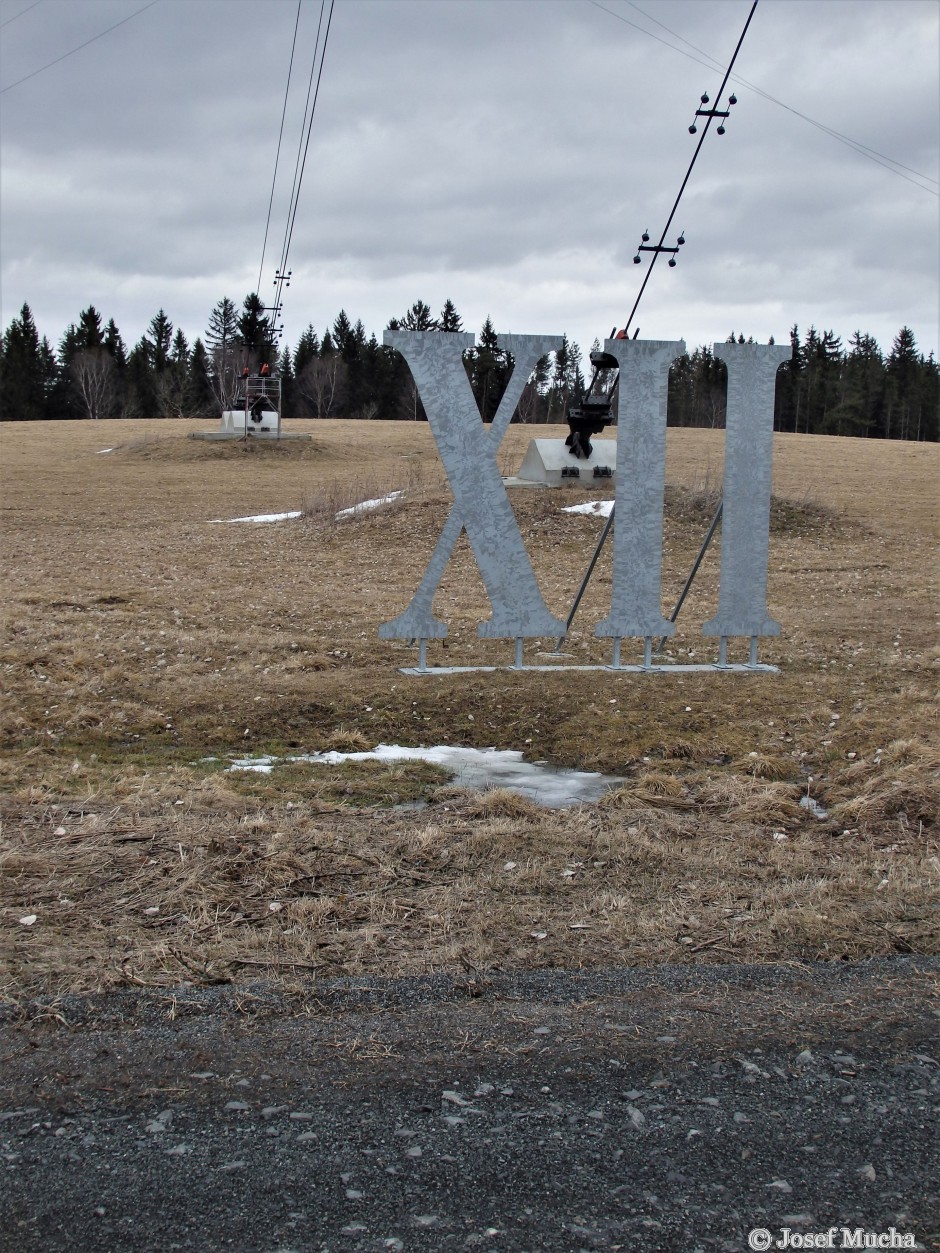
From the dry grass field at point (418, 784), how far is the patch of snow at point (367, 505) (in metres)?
3.68

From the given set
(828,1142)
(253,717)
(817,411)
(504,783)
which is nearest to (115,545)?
(253,717)

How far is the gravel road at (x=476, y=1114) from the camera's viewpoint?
8.83 ft

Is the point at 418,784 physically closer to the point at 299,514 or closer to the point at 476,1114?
the point at 476,1114

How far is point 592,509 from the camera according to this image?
69.1 ft

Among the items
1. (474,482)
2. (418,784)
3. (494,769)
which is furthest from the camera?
(474,482)

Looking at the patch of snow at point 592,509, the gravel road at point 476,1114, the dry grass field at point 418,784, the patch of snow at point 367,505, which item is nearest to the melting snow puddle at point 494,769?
the dry grass field at point 418,784

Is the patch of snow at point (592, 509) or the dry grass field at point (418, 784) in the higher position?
the patch of snow at point (592, 509)

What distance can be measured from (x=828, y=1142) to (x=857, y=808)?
12.0 ft

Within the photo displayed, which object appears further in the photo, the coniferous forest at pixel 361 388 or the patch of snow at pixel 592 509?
the coniferous forest at pixel 361 388

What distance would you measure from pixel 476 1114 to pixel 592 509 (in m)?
18.4

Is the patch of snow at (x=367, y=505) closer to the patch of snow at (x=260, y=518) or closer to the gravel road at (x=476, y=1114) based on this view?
the patch of snow at (x=260, y=518)

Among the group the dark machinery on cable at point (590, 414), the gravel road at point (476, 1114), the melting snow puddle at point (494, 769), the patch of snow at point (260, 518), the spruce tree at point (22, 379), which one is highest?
the spruce tree at point (22, 379)

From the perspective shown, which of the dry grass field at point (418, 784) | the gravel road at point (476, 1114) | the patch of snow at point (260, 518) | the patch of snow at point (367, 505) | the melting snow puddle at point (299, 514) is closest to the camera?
the gravel road at point (476, 1114)

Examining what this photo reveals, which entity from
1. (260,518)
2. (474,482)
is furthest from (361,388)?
(474,482)
